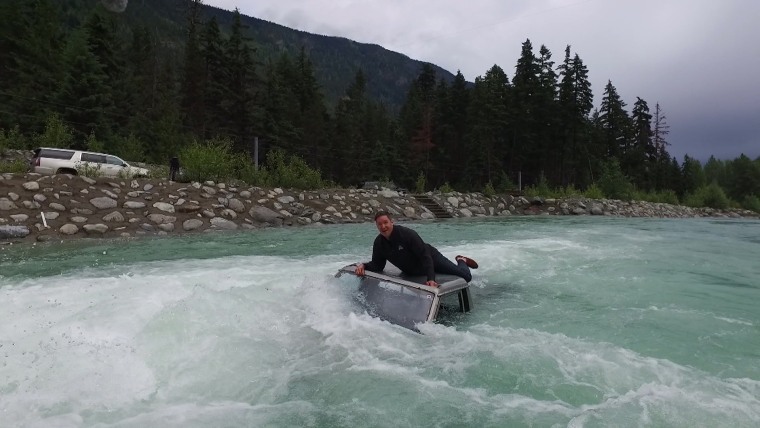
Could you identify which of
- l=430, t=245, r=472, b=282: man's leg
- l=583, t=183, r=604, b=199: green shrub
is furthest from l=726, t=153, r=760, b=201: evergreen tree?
l=430, t=245, r=472, b=282: man's leg

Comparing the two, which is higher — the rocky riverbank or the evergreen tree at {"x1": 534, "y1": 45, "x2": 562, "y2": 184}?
the evergreen tree at {"x1": 534, "y1": 45, "x2": 562, "y2": 184}

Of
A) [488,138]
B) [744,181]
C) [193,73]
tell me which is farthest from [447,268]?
[744,181]

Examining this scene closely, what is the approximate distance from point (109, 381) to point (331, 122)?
2122 inches

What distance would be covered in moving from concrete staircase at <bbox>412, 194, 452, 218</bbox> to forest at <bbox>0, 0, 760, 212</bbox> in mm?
3072

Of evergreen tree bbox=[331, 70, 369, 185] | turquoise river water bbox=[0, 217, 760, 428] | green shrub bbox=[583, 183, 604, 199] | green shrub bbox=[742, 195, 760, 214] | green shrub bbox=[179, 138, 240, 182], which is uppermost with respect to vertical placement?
evergreen tree bbox=[331, 70, 369, 185]

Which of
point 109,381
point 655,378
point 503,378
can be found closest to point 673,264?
point 655,378

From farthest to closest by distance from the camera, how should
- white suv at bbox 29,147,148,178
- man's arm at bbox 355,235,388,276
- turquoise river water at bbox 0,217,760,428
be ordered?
white suv at bbox 29,147,148,178 → man's arm at bbox 355,235,388,276 → turquoise river water at bbox 0,217,760,428

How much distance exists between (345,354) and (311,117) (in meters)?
49.0

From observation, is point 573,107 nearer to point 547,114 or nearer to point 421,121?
point 547,114

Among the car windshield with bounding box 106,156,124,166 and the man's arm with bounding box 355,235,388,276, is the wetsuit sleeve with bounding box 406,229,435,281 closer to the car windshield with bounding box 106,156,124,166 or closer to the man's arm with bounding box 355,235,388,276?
the man's arm with bounding box 355,235,388,276

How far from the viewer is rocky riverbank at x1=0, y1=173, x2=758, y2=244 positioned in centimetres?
1112

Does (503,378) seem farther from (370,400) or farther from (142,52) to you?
(142,52)

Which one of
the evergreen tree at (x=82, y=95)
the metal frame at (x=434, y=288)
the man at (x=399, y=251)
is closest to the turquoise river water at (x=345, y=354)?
the metal frame at (x=434, y=288)

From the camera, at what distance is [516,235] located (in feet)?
49.0
